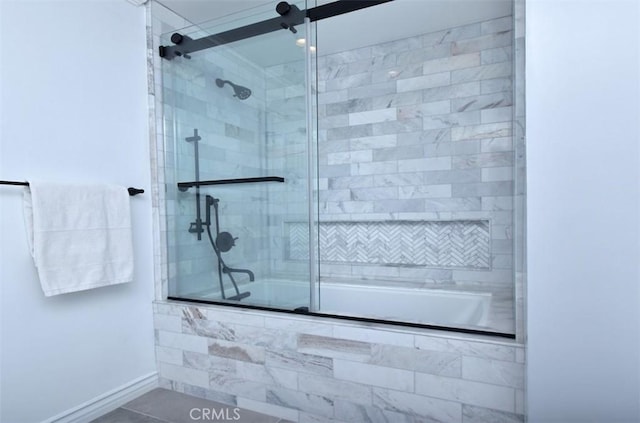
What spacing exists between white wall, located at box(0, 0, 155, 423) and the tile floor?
0.47 feet

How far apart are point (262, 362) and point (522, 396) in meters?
1.18

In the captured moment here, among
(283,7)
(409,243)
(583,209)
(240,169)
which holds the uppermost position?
(283,7)

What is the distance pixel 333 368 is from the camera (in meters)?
1.70

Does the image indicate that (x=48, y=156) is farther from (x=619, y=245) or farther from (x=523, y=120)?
(x=619, y=245)

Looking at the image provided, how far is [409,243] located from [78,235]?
2.15 m

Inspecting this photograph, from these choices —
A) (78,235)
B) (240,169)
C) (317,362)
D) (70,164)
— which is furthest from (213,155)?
(317,362)

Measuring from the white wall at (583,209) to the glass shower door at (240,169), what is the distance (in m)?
1.07

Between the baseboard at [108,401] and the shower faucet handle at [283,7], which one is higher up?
the shower faucet handle at [283,7]

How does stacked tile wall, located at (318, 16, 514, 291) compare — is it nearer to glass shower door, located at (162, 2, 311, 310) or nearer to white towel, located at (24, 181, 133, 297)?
glass shower door, located at (162, 2, 311, 310)

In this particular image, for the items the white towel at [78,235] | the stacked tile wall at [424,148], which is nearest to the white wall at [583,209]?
the stacked tile wall at [424,148]

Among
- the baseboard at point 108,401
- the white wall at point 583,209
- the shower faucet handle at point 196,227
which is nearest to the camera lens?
the white wall at point 583,209
